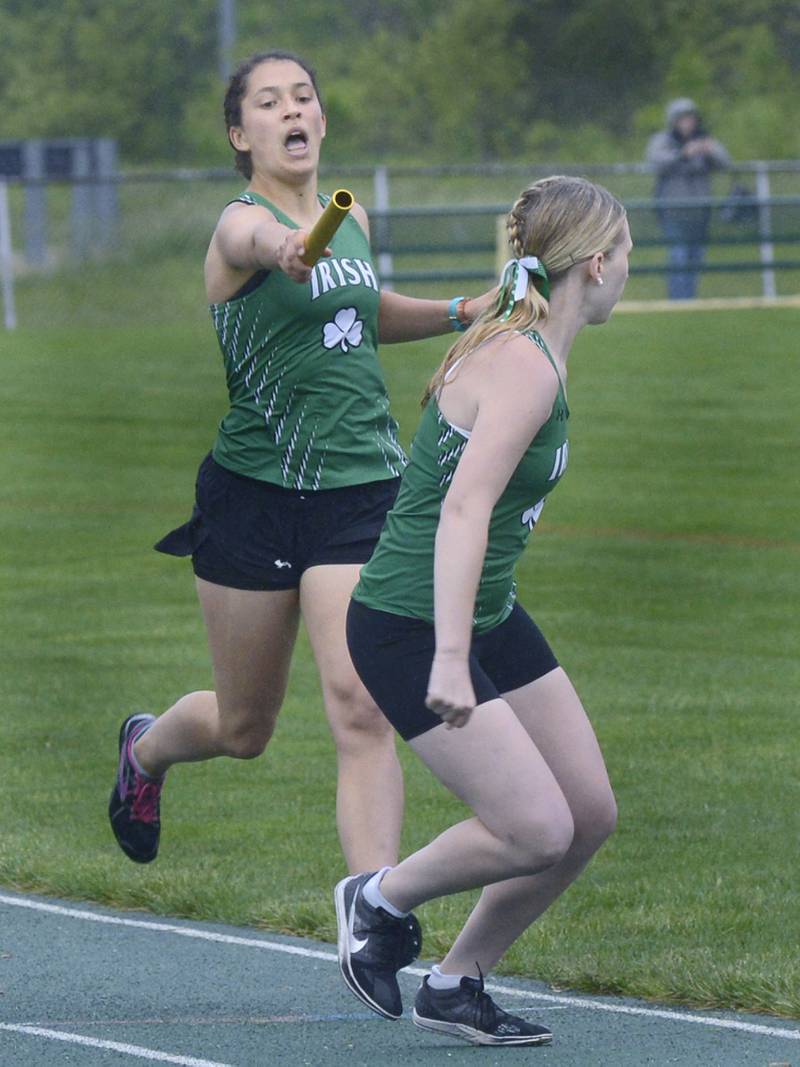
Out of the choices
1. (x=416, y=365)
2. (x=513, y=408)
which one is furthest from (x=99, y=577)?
(x=416, y=365)

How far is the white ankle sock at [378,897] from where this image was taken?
4379 mm

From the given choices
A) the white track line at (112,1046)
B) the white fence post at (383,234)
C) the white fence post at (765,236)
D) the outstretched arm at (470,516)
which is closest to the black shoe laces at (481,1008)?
the white track line at (112,1046)

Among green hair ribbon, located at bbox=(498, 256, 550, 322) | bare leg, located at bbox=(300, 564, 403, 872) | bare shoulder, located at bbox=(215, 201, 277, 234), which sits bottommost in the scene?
bare leg, located at bbox=(300, 564, 403, 872)

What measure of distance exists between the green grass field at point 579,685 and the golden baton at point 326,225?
1830mm

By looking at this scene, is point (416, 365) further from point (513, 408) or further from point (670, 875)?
point (513, 408)

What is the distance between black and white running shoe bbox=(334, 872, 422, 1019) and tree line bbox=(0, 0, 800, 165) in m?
29.9

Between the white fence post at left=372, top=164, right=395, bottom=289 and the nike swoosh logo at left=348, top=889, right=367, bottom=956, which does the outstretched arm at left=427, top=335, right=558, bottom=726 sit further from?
the white fence post at left=372, top=164, right=395, bottom=289

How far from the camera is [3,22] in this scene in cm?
3912

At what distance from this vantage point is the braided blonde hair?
4.10m

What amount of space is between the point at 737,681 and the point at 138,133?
32.4 metres

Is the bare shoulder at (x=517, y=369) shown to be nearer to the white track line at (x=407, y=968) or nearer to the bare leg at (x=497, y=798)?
the bare leg at (x=497, y=798)

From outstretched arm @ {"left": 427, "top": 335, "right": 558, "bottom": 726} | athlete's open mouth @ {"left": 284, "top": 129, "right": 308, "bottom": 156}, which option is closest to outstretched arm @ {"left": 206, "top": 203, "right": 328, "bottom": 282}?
athlete's open mouth @ {"left": 284, "top": 129, "right": 308, "bottom": 156}

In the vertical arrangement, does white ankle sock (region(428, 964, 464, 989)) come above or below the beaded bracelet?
below

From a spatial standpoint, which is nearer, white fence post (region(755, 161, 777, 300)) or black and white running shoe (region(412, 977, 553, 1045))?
black and white running shoe (region(412, 977, 553, 1045))
